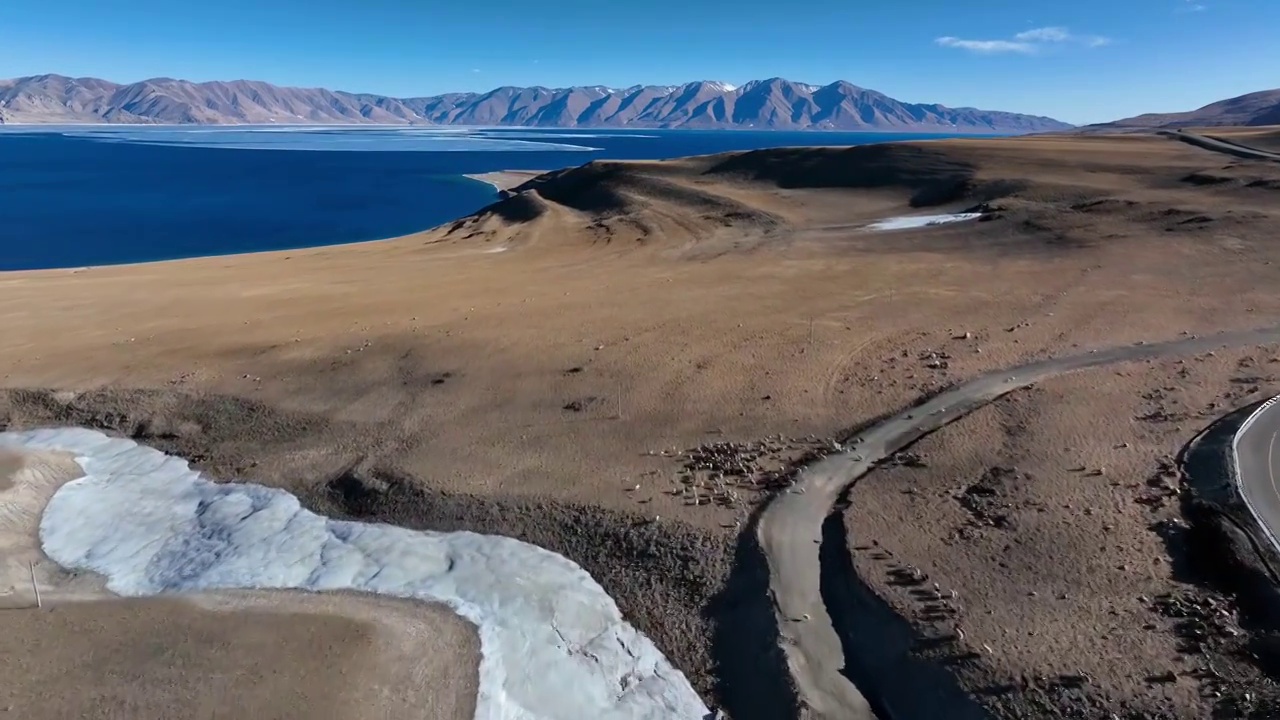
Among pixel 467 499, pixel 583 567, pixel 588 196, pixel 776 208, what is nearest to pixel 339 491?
pixel 467 499

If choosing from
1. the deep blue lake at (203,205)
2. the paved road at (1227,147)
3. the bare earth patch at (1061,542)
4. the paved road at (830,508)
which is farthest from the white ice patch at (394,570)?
the paved road at (1227,147)

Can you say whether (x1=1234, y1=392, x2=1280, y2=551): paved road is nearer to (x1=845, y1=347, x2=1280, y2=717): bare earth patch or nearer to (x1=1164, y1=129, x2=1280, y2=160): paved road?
(x1=845, y1=347, x2=1280, y2=717): bare earth patch

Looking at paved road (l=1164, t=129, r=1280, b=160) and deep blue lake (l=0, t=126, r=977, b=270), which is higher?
paved road (l=1164, t=129, r=1280, b=160)

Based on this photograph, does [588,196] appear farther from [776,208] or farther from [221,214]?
[221,214]

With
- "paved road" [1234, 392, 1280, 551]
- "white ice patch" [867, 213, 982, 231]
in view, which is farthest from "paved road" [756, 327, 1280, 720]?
"white ice patch" [867, 213, 982, 231]

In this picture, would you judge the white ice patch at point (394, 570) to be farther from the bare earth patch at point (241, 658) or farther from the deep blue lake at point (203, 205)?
the deep blue lake at point (203, 205)
